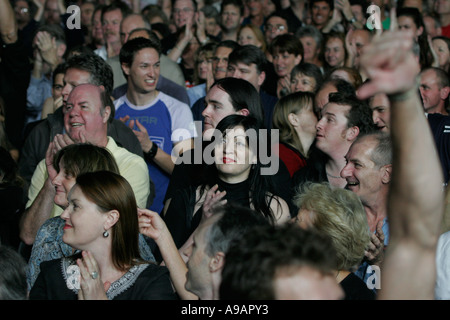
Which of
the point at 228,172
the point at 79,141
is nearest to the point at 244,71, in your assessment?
the point at 79,141

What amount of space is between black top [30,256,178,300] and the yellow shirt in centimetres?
104

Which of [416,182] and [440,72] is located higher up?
[440,72]

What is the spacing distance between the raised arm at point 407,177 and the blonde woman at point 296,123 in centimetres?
317

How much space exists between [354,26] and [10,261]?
5942 millimetres

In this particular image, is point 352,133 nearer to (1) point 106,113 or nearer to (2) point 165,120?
(2) point 165,120

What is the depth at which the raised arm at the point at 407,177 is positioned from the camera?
1.40 meters

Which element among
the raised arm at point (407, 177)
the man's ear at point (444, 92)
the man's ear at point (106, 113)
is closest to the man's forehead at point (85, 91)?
the man's ear at point (106, 113)

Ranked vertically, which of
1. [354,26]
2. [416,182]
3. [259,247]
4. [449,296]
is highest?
[354,26]

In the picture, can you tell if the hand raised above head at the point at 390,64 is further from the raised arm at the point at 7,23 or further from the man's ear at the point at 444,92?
the man's ear at the point at 444,92

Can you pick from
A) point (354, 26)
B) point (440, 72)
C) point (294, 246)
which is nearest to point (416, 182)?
point (294, 246)

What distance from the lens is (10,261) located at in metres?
2.63

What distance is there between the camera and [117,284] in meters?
2.77

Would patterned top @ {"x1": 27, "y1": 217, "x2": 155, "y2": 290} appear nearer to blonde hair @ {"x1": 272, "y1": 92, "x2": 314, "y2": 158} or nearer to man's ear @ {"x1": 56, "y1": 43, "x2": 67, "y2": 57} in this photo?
blonde hair @ {"x1": 272, "y1": 92, "x2": 314, "y2": 158}

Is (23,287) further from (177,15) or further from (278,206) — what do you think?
(177,15)
